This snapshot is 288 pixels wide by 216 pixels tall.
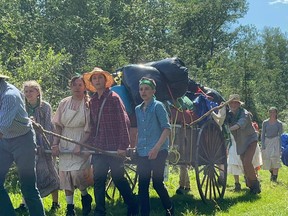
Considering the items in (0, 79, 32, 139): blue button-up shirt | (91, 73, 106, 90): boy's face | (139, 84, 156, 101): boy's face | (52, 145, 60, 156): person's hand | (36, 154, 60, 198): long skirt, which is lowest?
(36, 154, 60, 198): long skirt

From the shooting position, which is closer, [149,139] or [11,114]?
[11,114]

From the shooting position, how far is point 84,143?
632cm

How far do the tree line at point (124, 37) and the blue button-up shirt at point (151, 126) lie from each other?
28.5 feet

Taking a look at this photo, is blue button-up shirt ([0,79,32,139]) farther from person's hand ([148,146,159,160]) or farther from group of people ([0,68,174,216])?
person's hand ([148,146,159,160])

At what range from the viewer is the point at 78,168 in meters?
6.37

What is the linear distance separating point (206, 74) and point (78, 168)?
85.7 feet

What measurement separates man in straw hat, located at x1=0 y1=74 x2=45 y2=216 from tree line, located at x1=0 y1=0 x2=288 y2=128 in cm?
901

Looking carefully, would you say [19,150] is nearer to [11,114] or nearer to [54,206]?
[11,114]

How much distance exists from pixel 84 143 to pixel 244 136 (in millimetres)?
3970

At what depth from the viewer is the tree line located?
66.6 feet

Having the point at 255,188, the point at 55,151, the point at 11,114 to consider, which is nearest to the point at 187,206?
the point at 255,188

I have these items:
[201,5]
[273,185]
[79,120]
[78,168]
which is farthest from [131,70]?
[201,5]

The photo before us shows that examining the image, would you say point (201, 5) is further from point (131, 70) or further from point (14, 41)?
point (131, 70)

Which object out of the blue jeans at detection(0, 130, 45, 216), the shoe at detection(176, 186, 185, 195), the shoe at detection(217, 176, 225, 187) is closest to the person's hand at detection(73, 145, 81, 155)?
the blue jeans at detection(0, 130, 45, 216)
